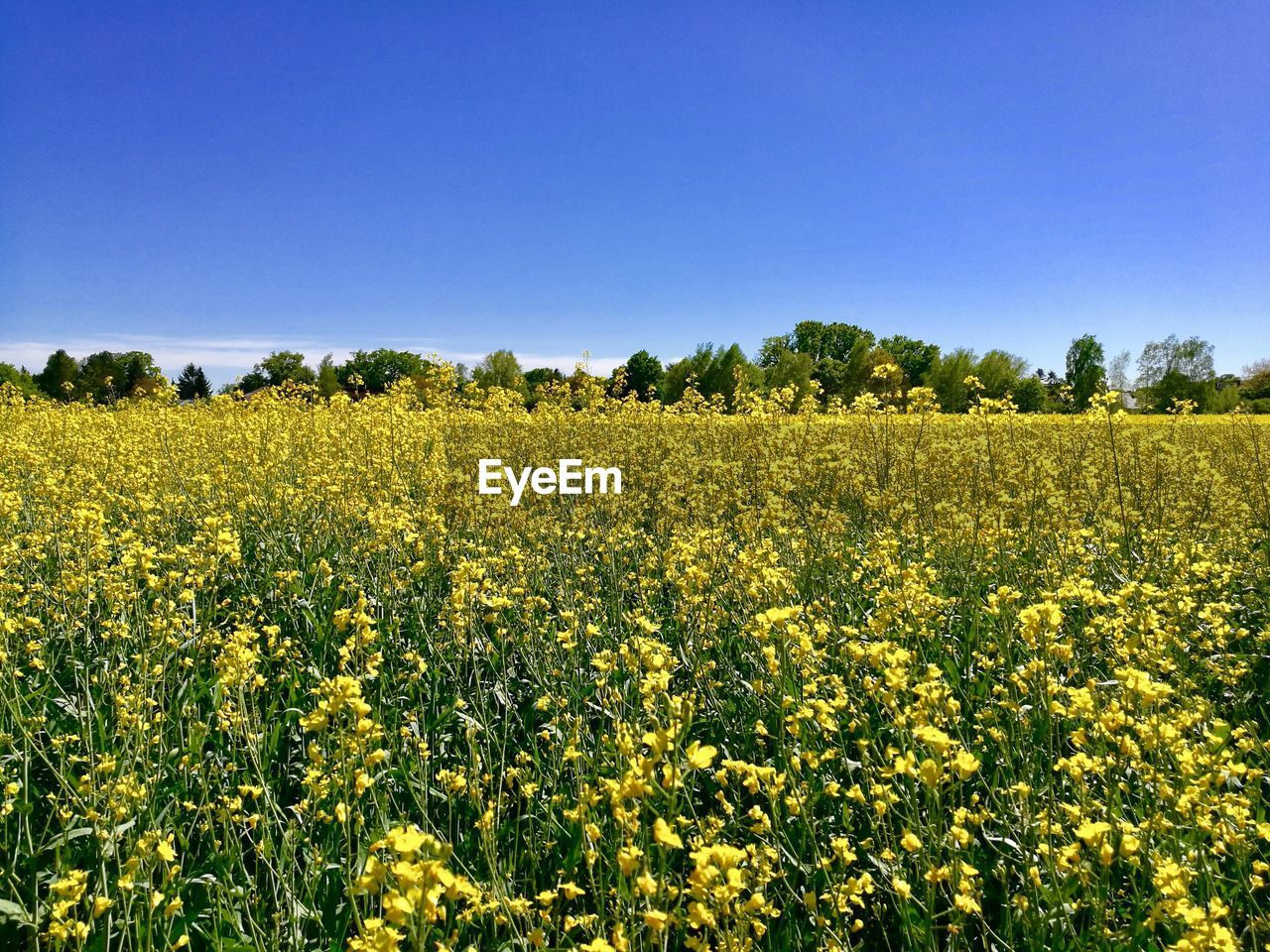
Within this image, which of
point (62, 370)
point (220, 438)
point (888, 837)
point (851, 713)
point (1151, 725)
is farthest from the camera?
point (62, 370)

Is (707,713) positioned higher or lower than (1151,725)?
lower

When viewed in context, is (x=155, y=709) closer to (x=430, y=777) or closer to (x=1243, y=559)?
(x=430, y=777)

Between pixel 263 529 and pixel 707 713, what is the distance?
3.73m

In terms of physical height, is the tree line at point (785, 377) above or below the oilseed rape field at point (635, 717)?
above

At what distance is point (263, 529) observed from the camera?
5.20 metres

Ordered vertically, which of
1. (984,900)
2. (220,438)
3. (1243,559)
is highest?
(220,438)

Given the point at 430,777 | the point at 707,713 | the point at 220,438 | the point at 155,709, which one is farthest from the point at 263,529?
the point at 220,438

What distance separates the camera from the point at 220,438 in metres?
8.65

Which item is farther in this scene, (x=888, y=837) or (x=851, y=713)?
(x=851, y=713)

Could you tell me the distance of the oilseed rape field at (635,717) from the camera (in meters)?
1.86

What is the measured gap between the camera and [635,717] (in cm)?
270

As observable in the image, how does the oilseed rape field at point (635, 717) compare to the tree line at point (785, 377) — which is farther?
the tree line at point (785, 377)

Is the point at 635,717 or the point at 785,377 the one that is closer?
the point at 635,717

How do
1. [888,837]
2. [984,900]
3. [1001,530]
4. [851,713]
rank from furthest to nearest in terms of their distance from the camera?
[1001,530] < [851,713] < [984,900] < [888,837]
